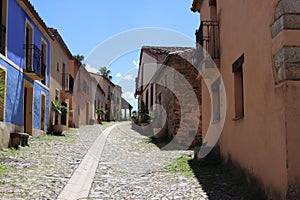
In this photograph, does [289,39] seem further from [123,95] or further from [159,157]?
[123,95]

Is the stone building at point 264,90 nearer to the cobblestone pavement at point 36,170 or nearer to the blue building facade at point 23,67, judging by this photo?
the cobblestone pavement at point 36,170

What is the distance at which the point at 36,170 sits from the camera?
7.26 meters

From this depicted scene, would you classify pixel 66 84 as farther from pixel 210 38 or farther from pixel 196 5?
pixel 210 38

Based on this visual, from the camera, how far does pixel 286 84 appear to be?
4316mm

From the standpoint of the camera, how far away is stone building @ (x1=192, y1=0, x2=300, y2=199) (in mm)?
4273

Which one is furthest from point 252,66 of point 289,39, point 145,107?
point 145,107

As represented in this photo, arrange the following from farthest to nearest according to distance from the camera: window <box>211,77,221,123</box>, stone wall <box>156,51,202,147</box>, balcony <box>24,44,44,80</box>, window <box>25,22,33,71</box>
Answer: stone wall <box>156,51,202,147</box> → window <box>25,22,33,71</box> → balcony <box>24,44,44,80</box> → window <box>211,77,221,123</box>

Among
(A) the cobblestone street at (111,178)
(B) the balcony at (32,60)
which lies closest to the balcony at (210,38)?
(A) the cobblestone street at (111,178)

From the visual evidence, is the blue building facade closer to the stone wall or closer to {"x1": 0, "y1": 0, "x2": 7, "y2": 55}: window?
{"x1": 0, "y1": 0, "x2": 7, "y2": 55}: window

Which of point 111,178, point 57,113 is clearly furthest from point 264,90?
point 57,113

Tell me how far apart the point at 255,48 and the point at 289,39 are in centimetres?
116

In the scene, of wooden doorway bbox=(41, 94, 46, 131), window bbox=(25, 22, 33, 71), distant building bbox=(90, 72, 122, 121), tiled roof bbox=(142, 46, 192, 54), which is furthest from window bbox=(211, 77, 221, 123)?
distant building bbox=(90, 72, 122, 121)

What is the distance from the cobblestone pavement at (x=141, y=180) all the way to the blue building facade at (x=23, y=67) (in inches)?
126

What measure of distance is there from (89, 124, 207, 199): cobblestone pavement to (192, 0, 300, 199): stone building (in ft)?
3.95
